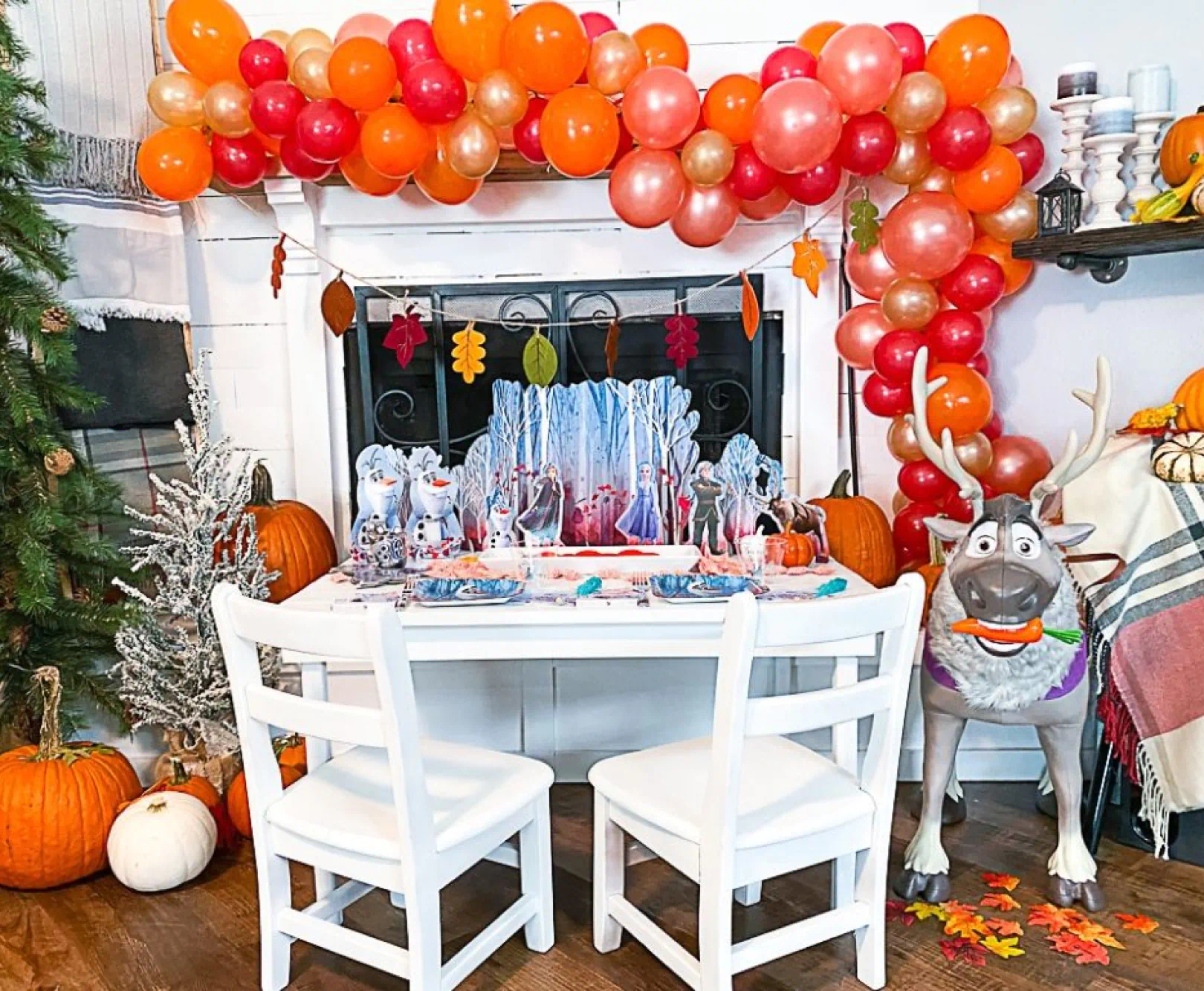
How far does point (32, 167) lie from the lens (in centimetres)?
261

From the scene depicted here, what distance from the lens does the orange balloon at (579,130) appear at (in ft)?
8.54

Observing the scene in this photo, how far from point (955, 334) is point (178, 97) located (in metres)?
2.18

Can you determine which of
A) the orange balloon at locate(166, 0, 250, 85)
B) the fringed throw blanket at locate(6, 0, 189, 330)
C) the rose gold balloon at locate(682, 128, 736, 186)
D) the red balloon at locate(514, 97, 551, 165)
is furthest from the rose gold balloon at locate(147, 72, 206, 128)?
the rose gold balloon at locate(682, 128, 736, 186)

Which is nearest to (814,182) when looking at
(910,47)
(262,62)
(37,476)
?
(910,47)

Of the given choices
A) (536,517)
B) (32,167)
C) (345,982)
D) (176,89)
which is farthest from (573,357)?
(345,982)

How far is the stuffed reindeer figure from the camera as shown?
2236mm

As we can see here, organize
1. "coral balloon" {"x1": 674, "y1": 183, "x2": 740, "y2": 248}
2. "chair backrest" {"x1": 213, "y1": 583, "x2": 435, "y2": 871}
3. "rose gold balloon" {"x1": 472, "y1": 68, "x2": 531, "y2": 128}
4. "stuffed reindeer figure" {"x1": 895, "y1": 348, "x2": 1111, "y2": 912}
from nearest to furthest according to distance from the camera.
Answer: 1. "chair backrest" {"x1": 213, "y1": 583, "x2": 435, "y2": 871}
2. "stuffed reindeer figure" {"x1": 895, "y1": 348, "x2": 1111, "y2": 912}
3. "rose gold balloon" {"x1": 472, "y1": 68, "x2": 531, "y2": 128}
4. "coral balloon" {"x1": 674, "y1": 183, "x2": 740, "y2": 248}

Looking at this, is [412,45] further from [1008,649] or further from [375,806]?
[1008,649]

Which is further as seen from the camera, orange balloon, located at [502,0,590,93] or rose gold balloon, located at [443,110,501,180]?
rose gold balloon, located at [443,110,501,180]

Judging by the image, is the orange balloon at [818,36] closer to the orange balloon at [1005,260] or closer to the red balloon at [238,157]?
the orange balloon at [1005,260]

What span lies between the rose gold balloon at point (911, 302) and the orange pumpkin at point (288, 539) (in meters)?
1.78

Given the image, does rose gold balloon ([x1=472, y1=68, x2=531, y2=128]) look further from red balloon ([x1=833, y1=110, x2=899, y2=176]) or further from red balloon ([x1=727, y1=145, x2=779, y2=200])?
red balloon ([x1=833, y1=110, x2=899, y2=176])

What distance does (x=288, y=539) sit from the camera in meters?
3.06

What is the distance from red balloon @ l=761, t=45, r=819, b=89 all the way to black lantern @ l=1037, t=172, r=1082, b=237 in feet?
2.29
